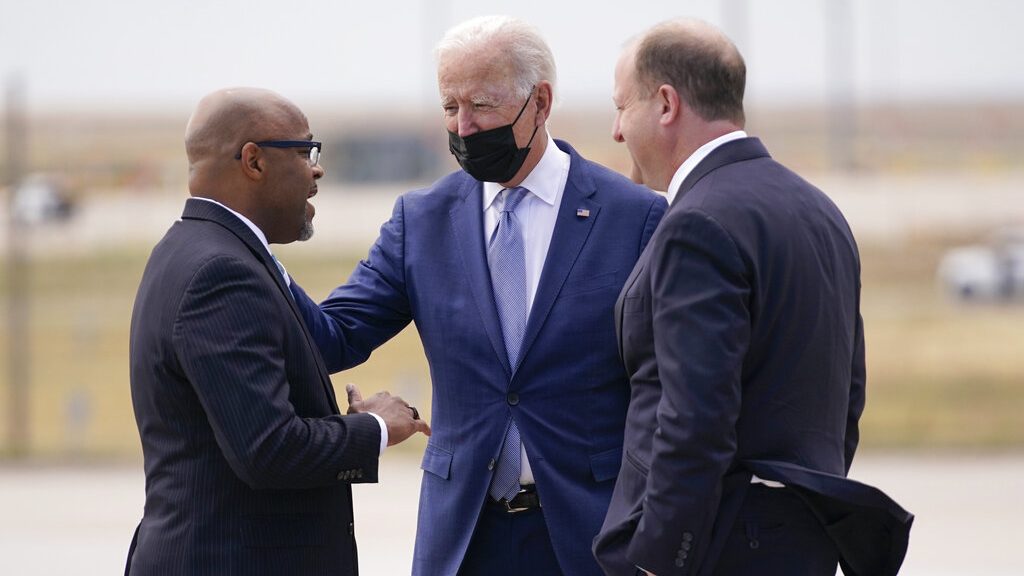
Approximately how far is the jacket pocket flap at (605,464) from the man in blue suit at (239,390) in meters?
0.45

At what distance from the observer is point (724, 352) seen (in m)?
2.35

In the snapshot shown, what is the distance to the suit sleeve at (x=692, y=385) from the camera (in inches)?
92.7

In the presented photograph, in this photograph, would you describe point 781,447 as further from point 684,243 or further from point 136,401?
point 136,401

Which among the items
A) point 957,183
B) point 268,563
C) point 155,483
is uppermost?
point 155,483

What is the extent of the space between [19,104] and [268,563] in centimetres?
705

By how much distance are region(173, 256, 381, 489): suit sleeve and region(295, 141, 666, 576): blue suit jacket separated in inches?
20.8

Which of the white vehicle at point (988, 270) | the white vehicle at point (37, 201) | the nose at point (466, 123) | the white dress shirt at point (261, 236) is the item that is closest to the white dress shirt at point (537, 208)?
the nose at point (466, 123)

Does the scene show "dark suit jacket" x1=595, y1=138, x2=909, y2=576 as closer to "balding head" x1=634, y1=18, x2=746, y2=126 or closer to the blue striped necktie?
"balding head" x1=634, y1=18, x2=746, y2=126

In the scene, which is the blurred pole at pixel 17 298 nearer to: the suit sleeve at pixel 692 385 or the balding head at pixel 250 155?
the balding head at pixel 250 155

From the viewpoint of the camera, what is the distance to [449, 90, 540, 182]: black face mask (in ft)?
10.1

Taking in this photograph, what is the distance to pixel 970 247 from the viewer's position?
35.8 ft

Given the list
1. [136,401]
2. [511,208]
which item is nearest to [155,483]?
[136,401]

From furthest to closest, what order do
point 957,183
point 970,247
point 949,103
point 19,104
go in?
point 949,103 → point 957,183 → point 970,247 → point 19,104

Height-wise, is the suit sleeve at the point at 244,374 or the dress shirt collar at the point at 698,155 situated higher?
the dress shirt collar at the point at 698,155
